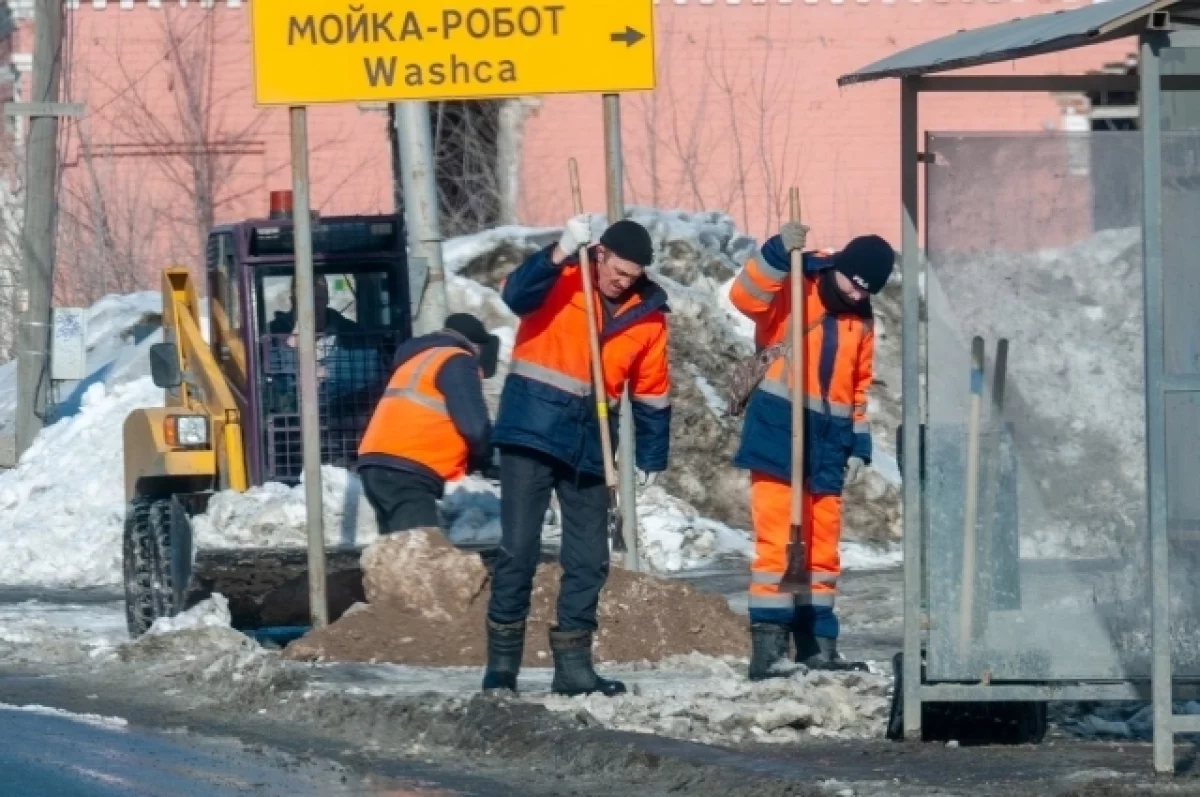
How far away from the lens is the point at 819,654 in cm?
897

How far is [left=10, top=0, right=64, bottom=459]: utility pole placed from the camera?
17.2 metres

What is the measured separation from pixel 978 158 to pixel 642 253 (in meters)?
1.46

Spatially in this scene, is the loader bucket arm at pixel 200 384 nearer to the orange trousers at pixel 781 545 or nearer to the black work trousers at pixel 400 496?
the black work trousers at pixel 400 496

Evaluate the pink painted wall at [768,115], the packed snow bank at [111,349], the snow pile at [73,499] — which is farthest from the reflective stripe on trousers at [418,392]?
the pink painted wall at [768,115]

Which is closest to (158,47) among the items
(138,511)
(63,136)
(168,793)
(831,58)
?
(63,136)

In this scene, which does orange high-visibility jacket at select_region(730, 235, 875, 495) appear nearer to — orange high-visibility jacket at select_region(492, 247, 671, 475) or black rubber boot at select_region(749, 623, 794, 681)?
orange high-visibility jacket at select_region(492, 247, 671, 475)

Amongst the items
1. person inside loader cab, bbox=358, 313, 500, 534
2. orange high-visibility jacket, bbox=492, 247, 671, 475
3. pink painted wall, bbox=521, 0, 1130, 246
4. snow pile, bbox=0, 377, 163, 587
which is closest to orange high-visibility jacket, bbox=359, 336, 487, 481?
person inside loader cab, bbox=358, 313, 500, 534

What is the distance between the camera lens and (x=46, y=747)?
805cm

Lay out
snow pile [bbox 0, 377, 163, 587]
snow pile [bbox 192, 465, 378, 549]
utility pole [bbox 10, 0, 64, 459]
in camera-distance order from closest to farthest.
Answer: snow pile [bbox 192, 465, 378, 549]
snow pile [bbox 0, 377, 163, 587]
utility pole [bbox 10, 0, 64, 459]

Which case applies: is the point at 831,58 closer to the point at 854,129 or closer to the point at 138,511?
the point at 854,129

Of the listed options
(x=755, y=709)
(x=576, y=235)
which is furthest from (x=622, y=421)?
(x=755, y=709)

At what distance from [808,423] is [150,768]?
9.18 ft

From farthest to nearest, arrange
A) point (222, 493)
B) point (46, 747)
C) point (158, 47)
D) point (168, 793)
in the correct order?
point (158, 47)
point (222, 493)
point (46, 747)
point (168, 793)

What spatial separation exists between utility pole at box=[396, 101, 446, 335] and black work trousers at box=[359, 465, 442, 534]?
2.80 meters
